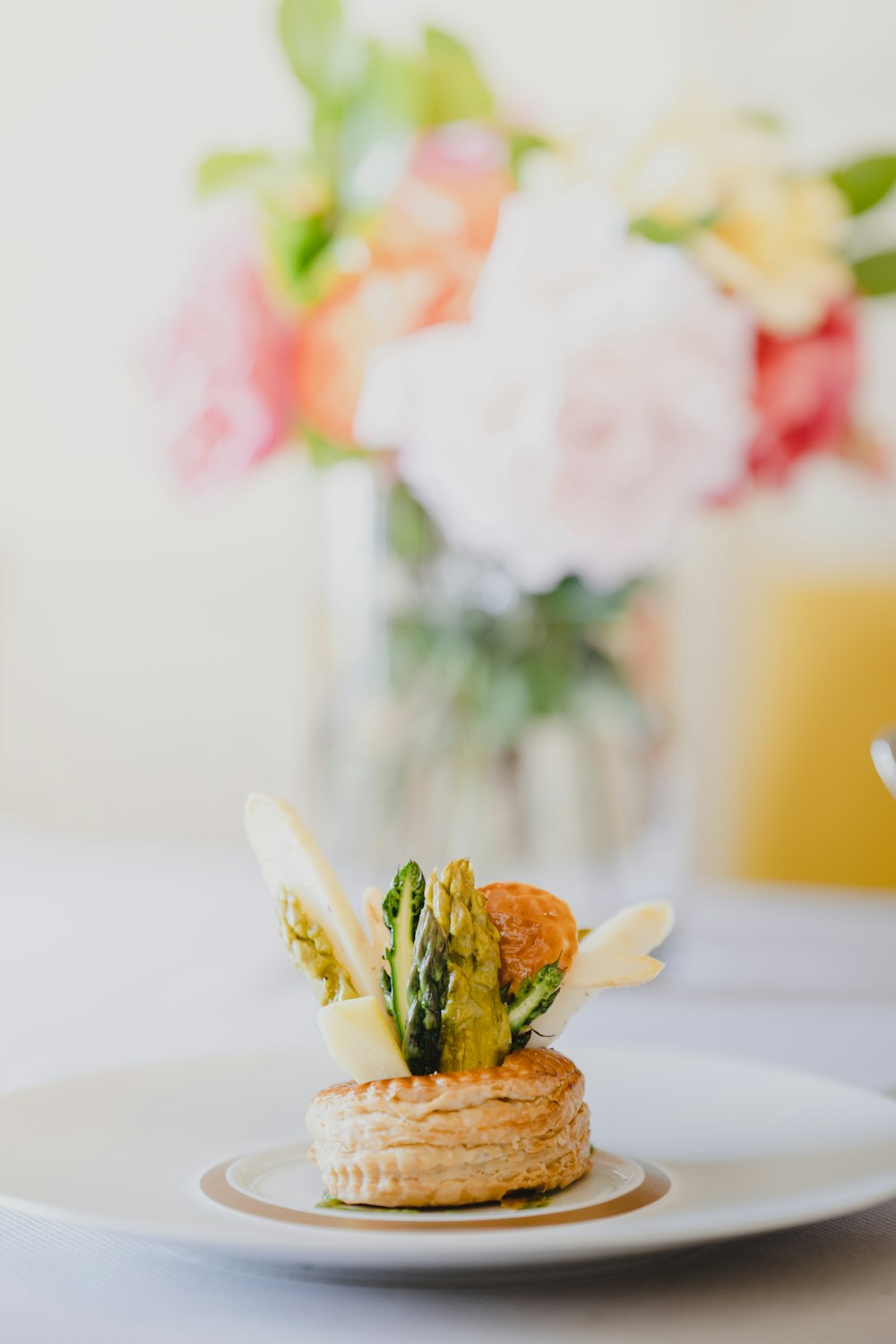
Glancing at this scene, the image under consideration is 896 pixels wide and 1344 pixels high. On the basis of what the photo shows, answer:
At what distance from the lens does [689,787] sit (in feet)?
3.43

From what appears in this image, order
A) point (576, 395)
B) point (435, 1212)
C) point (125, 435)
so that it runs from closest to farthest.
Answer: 1. point (435, 1212)
2. point (576, 395)
3. point (125, 435)

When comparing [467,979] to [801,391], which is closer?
[467,979]

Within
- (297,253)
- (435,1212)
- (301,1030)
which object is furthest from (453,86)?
(435,1212)

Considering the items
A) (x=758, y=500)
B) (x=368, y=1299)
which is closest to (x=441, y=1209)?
(x=368, y=1299)

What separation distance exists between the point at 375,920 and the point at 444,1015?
0.06 meters

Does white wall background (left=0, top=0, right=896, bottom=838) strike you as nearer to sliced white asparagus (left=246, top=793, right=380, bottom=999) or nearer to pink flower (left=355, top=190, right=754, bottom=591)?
pink flower (left=355, top=190, right=754, bottom=591)

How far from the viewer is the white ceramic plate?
1.23ft

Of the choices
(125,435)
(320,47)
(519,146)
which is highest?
(125,435)

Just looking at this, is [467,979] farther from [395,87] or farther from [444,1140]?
[395,87]

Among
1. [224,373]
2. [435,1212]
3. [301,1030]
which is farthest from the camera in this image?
[224,373]

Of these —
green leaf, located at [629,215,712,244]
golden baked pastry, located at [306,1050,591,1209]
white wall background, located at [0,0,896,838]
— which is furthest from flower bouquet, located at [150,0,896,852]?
white wall background, located at [0,0,896,838]

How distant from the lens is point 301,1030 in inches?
33.5

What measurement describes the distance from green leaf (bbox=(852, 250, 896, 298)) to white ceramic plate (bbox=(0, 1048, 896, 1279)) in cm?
66

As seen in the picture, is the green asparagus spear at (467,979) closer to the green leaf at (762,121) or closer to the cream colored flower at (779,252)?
the cream colored flower at (779,252)
